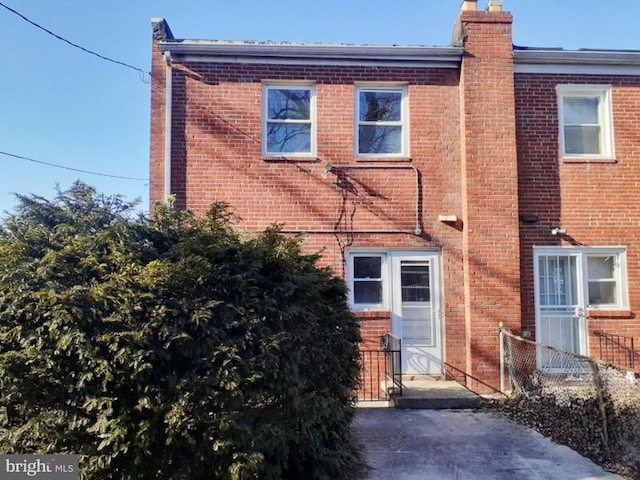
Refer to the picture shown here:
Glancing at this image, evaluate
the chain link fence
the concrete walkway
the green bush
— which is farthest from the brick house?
the green bush

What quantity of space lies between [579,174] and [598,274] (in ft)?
5.87

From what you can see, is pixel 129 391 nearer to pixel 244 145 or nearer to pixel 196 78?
pixel 244 145

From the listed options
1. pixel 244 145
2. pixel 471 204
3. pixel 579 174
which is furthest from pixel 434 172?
pixel 244 145

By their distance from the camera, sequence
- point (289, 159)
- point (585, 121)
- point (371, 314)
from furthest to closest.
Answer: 1. point (585, 121)
2. point (289, 159)
3. point (371, 314)

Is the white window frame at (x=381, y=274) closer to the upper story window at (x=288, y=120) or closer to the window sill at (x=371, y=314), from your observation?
the window sill at (x=371, y=314)

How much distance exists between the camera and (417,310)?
848 centimetres

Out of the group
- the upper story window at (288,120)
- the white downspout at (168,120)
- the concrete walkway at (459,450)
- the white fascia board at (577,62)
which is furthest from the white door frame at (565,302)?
the white downspout at (168,120)

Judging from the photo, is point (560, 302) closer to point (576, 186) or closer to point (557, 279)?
point (557, 279)

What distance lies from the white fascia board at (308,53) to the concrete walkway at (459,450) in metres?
5.84

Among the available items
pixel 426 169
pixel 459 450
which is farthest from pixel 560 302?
pixel 459 450

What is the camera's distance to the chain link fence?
5117 millimetres

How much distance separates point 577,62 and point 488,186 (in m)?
2.81

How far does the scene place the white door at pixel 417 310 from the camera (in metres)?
8.39

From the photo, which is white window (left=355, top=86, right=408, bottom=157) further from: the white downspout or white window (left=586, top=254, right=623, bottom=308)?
white window (left=586, top=254, right=623, bottom=308)
